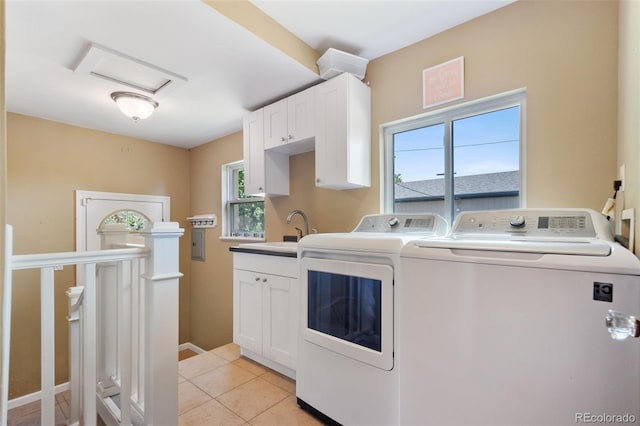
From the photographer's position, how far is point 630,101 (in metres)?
1.11

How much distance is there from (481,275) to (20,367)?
4164mm

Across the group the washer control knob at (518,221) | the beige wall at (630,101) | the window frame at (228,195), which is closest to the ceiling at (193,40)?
the beige wall at (630,101)

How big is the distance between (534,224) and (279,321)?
5.48 feet

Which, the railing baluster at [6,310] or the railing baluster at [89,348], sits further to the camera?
the railing baluster at [89,348]

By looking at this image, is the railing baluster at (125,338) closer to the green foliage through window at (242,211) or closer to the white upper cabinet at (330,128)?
the white upper cabinet at (330,128)

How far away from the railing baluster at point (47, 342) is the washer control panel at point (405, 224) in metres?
1.71

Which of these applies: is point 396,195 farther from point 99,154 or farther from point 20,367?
point 20,367

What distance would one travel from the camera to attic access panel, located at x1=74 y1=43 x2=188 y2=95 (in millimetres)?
1953

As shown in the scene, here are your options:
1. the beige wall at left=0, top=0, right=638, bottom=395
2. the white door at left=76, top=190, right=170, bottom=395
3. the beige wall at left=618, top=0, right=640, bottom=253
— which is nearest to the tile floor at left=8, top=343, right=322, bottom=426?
the white door at left=76, top=190, right=170, bottom=395

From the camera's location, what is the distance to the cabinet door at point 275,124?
8.47 ft

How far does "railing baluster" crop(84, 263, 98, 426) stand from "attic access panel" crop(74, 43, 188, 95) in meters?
1.51

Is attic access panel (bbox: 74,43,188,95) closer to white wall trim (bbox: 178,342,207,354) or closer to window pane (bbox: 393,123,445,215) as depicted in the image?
window pane (bbox: 393,123,445,215)

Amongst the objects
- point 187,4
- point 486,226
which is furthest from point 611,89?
point 187,4

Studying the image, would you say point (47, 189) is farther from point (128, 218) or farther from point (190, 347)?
point (190, 347)
